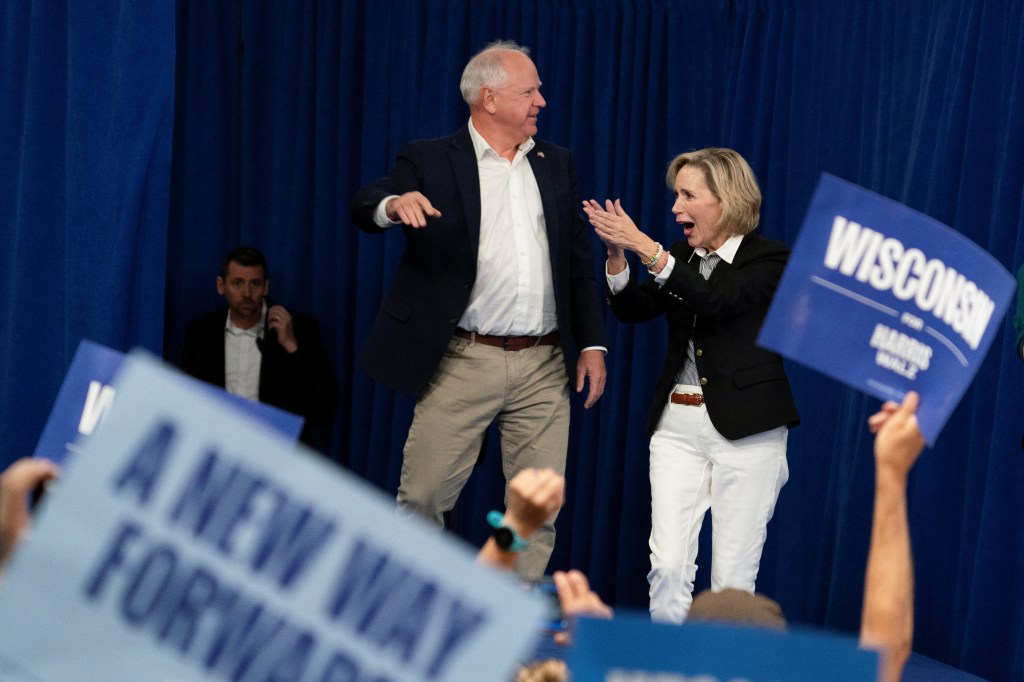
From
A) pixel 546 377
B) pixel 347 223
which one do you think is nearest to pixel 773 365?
pixel 546 377

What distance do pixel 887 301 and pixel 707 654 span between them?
2.74 ft


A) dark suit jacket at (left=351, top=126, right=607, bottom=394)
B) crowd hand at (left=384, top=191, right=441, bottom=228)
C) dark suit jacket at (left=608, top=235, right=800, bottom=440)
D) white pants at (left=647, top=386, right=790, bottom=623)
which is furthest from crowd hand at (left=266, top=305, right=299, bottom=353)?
white pants at (left=647, top=386, right=790, bottom=623)

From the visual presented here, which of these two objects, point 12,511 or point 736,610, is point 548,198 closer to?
point 736,610

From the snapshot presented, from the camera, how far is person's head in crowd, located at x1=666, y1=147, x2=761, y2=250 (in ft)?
11.3

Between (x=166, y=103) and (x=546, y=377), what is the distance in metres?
1.28

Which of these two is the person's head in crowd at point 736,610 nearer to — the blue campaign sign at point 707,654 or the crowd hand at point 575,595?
the crowd hand at point 575,595

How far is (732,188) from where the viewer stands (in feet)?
11.3

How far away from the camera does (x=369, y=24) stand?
5.05 metres

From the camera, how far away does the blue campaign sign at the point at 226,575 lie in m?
1.15

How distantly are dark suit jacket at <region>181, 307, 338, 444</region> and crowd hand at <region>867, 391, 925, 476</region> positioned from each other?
10.6ft

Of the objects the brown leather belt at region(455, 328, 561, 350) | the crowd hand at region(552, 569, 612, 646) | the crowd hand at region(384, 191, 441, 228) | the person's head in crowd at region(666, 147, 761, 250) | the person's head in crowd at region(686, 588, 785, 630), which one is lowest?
the person's head in crowd at region(686, 588, 785, 630)

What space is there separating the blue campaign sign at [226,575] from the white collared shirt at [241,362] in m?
3.67

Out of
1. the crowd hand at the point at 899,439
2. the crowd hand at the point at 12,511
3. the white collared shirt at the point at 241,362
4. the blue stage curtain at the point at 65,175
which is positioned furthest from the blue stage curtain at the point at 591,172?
the crowd hand at the point at 899,439

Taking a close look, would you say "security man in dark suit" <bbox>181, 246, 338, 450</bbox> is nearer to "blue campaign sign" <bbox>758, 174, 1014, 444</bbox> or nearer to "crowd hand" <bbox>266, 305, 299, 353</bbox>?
"crowd hand" <bbox>266, 305, 299, 353</bbox>
